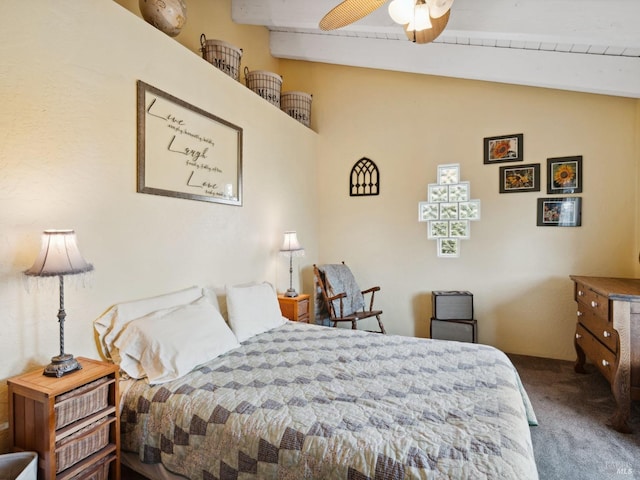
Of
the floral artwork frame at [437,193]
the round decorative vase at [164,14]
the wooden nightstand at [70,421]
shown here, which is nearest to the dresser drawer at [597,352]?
the floral artwork frame at [437,193]

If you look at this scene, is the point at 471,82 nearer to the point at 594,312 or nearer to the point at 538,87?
the point at 538,87

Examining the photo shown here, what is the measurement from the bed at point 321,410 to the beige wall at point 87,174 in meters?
0.26

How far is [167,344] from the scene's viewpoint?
70.4 inches

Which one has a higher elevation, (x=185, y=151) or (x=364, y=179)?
(x=364, y=179)

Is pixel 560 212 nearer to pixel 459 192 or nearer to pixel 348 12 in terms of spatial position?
pixel 459 192

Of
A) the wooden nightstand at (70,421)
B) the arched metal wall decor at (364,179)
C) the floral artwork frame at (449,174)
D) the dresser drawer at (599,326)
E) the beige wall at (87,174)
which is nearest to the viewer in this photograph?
the wooden nightstand at (70,421)

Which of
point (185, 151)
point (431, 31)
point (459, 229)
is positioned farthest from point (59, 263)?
point (459, 229)

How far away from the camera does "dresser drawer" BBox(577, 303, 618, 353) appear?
87.4 inches

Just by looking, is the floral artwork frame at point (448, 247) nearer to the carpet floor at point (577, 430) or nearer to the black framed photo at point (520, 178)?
the black framed photo at point (520, 178)

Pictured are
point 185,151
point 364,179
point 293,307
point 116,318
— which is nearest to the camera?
point 116,318

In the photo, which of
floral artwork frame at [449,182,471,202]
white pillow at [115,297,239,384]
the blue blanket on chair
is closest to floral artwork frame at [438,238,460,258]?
floral artwork frame at [449,182,471,202]

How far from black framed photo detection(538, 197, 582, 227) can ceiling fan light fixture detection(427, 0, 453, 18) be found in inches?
95.6

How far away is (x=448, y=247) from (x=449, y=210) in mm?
425

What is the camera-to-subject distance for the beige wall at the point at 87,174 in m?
1.49
